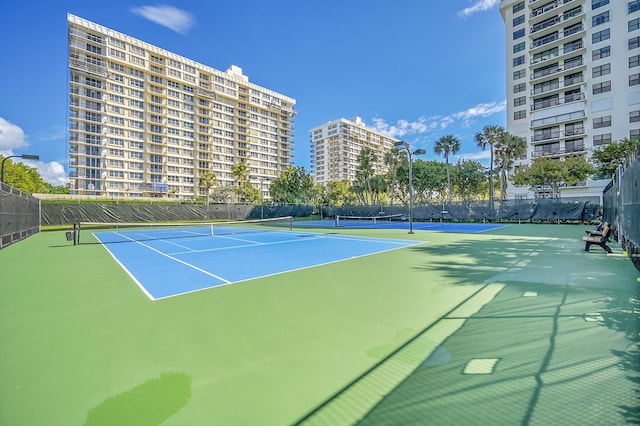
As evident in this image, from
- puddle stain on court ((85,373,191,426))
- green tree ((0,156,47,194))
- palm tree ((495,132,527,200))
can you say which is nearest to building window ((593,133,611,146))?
palm tree ((495,132,527,200))

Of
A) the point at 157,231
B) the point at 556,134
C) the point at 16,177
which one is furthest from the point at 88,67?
the point at 556,134

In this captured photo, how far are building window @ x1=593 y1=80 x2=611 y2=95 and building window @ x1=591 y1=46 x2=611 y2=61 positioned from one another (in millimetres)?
3791

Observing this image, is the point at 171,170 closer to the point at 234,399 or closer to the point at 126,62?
the point at 126,62

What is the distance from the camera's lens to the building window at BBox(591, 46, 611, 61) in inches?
1655

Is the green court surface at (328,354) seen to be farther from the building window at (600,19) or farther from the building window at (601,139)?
the building window at (600,19)

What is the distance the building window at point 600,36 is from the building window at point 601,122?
36.8ft

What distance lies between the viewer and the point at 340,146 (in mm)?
132625

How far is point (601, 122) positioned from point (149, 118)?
3384 inches

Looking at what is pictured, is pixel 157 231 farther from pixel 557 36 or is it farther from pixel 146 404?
pixel 557 36

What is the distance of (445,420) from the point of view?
2129 mm

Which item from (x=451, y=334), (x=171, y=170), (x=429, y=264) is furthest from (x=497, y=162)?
(x=171, y=170)

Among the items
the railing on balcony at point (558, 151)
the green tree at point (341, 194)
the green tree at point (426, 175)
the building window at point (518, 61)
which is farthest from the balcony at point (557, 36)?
the green tree at point (341, 194)

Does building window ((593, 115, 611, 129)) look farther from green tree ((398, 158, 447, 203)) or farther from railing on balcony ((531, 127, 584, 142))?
green tree ((398, 158, 447, 203))

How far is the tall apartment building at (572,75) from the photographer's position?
133 ft
